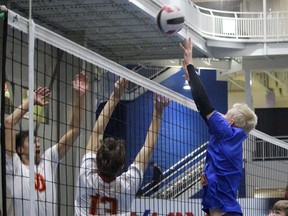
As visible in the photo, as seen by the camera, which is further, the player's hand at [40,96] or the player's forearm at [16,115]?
the player's forearm at [16,115]

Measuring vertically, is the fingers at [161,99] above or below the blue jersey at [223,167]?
above

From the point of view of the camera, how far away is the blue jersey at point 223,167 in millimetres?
6590

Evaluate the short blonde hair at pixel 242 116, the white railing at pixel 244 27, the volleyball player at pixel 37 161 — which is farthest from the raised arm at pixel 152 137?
the white railing at pixel 244 27

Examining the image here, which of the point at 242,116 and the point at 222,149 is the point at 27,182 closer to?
the point at 222,149

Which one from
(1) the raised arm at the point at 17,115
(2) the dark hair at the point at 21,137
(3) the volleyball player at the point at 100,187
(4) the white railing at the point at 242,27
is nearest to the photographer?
(1) the raised arm at the point at 17,115

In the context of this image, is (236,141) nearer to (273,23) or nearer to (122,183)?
(122,183)

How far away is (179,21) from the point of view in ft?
30.3

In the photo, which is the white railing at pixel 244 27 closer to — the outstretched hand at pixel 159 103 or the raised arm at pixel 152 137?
the outstretched hand at pixel 159 103

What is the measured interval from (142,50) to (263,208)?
44.1 ft

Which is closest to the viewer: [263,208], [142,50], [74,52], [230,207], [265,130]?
[230,207]

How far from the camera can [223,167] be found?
667 centimetres

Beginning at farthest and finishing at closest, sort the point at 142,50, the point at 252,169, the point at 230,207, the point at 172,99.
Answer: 1. the point at 142,50
2. the point at 252,169
3. the point at 172,99
4. the point at 230,207

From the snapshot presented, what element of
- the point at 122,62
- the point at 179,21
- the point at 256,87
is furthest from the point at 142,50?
the point at 179,21

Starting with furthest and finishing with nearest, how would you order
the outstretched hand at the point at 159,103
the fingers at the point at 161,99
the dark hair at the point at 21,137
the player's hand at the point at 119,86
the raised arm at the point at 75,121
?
the fingers at the point at 161,99 < the outstretched hand at the point at 159,103 < the player's hand at the point at 119,86 < the dark hair at the point at 21,137 < the raised arm at the point at 75,121
